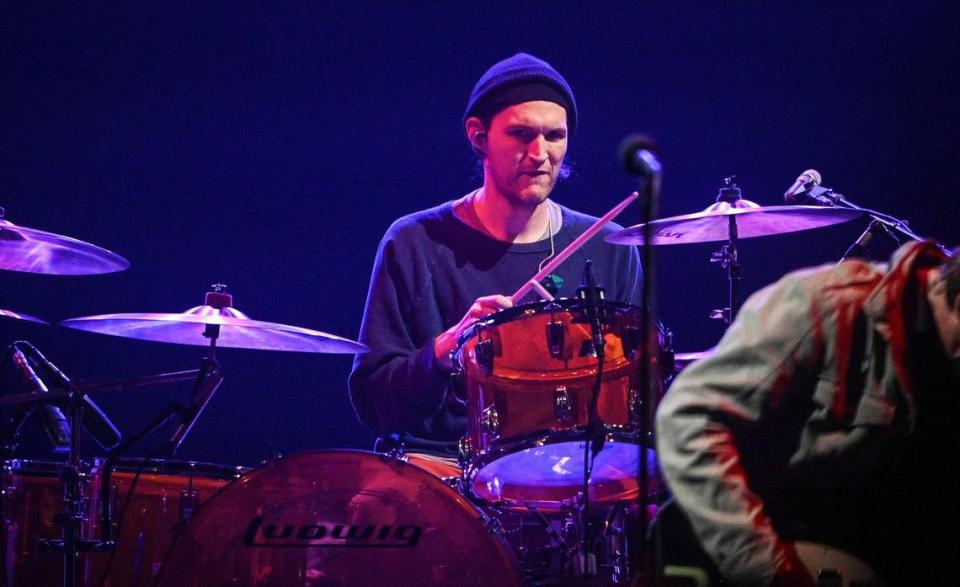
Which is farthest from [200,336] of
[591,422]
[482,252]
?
[591,422]

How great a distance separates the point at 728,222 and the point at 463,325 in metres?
1.19

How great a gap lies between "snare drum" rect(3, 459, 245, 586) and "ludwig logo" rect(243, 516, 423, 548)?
689 mm

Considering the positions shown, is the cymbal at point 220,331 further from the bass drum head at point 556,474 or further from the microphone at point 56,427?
the bass drum head at point 556,474

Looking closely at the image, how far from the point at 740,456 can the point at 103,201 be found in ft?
12.9

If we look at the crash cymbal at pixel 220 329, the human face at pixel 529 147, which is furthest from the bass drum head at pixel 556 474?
the human face at pixel 529 147

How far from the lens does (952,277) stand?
1637 millimetres

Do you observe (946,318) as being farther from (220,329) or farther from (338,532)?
(220,329)

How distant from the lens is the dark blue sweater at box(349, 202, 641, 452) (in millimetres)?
3605

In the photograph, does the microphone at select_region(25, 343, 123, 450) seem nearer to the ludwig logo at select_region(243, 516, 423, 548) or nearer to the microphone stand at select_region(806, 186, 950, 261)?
the ludwig logo at select_region(243, 516, 423, 548)

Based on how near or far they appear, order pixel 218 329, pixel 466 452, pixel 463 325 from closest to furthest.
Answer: pixel 466 452, pixel 463 325, pixel 218 329

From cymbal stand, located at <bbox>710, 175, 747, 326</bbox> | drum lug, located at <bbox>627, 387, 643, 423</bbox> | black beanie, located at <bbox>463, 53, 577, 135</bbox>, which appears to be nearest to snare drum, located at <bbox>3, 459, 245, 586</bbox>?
drum lug, located at <bbox>627, 387, 643, 423</bbox>

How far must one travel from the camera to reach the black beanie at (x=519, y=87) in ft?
12.5

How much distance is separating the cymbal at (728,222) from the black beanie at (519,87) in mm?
637

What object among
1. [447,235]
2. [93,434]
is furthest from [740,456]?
[93,434]
